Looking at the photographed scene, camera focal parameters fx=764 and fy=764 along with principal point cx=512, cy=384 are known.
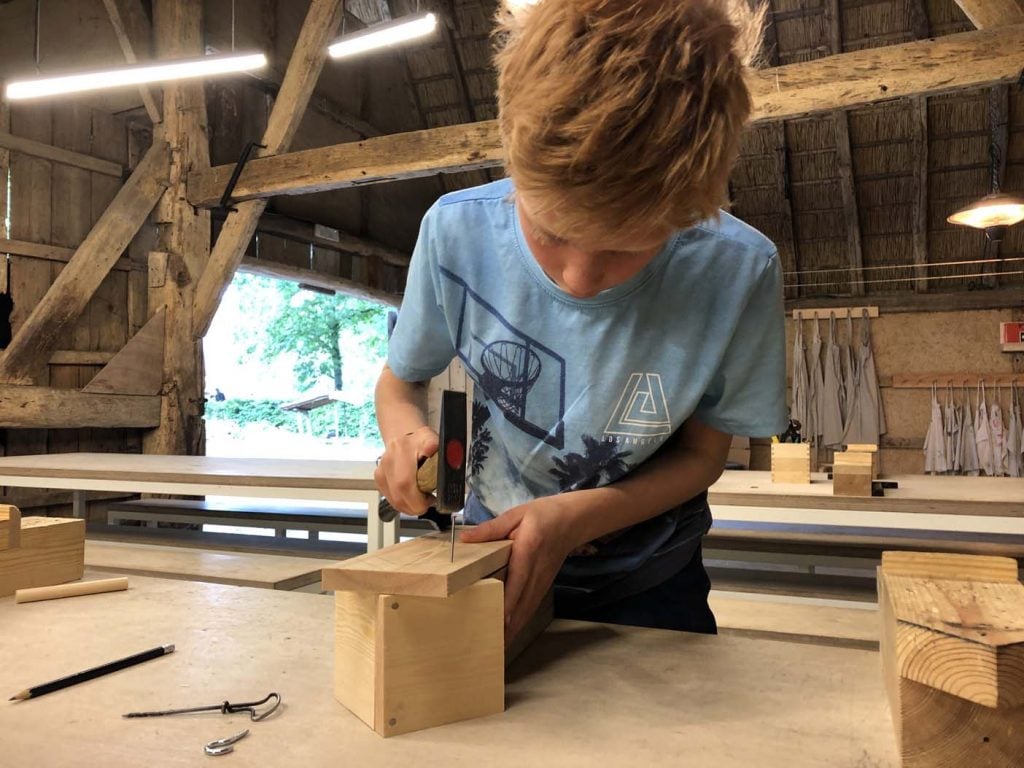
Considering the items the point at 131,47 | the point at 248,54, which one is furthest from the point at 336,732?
the point at 131,47

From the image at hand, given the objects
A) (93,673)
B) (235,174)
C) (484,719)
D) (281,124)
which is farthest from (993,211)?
(93,673)

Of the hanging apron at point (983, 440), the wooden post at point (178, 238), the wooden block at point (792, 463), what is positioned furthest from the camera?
the hanging apron at point (983, 440)

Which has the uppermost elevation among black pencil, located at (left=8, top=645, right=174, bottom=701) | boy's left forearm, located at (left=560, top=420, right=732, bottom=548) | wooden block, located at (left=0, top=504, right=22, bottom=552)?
boy's left forearm, located at (left=560, top=420, right=732, bottom=548)

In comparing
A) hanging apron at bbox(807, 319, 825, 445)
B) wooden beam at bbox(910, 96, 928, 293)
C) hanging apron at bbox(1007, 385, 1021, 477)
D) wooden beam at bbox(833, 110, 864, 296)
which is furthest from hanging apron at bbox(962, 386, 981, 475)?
wooden beam at bbox(833, 110, 864, 296)

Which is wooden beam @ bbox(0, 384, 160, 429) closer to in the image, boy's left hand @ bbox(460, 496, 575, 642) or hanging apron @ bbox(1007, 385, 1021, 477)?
boy's left hand @ bbox(460, 496, 575, 642)

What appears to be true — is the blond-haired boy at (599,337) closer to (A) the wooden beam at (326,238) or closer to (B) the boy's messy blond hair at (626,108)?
(B) the boy's messy blond hair at (626,108)

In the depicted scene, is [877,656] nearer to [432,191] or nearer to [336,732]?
[336,732]

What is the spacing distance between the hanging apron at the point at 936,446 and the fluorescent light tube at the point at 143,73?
7206 mm

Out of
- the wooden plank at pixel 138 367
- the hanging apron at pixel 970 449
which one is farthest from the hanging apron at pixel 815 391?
the wooden plank at pixel 138 367

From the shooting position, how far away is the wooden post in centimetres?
528

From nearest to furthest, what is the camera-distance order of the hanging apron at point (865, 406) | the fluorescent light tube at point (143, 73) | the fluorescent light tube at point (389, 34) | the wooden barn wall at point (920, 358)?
1. the fluorescent light tube at point (143, 73)
2. the fluorescent light tube at point (389, 34)
3. the wooden barn wall at point (920, 358)
4. the hanging apron at point (865, 406)

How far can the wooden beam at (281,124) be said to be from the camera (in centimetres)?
508

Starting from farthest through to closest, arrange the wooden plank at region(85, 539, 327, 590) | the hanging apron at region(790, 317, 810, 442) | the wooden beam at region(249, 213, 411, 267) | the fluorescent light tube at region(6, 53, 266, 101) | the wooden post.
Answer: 1. the hanging apron at region(790, 317, 810, 442)
2. the wooden beam at region(249, 213, 411, 267)
3. the wooden post
4. the fluorescent light tube at region(6, 53, 266, 101)
5. the wooden plank at region(85, 539, 327, 590)

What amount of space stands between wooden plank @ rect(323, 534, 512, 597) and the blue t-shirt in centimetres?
27
